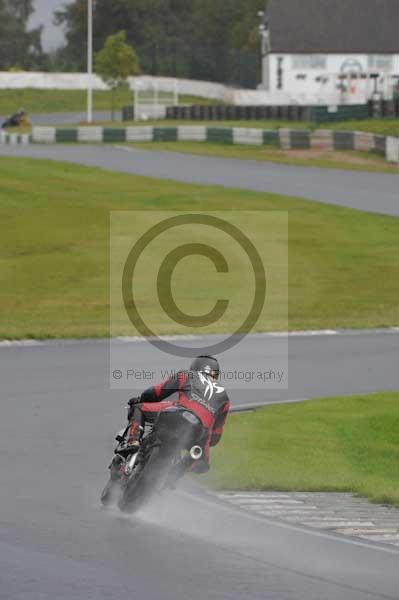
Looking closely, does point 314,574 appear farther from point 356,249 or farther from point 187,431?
point 356,249

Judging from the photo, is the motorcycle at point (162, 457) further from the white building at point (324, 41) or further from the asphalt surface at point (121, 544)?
the white building at point (324, 41)

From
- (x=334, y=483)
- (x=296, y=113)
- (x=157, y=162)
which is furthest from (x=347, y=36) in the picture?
(x=334, y=483)

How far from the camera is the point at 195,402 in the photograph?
394 inches

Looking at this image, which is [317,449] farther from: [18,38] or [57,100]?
[18,38]

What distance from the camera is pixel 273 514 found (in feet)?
33.7

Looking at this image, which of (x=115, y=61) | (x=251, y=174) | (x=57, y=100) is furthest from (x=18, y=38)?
(x=251, y=174)

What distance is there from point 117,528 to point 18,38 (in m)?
134

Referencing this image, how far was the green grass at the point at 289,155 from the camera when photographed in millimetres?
44156

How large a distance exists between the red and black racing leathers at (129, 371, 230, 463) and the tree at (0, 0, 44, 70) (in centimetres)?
11902

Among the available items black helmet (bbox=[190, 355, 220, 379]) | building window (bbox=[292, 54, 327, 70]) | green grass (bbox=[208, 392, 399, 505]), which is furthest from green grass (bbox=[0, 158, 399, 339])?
building window (bbox=[292, 54, 327, 70])

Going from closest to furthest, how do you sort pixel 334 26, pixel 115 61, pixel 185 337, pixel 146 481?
1. pixel 146 481
2. pixel 185 337
3. pixel 115 61
4. pixel 334 26

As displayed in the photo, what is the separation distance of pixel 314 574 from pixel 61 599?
1715mm

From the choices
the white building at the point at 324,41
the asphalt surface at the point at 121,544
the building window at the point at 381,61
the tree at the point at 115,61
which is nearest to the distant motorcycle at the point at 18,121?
the tree at the point at 115,61

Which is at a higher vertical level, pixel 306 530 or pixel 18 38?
pixel 18 38
